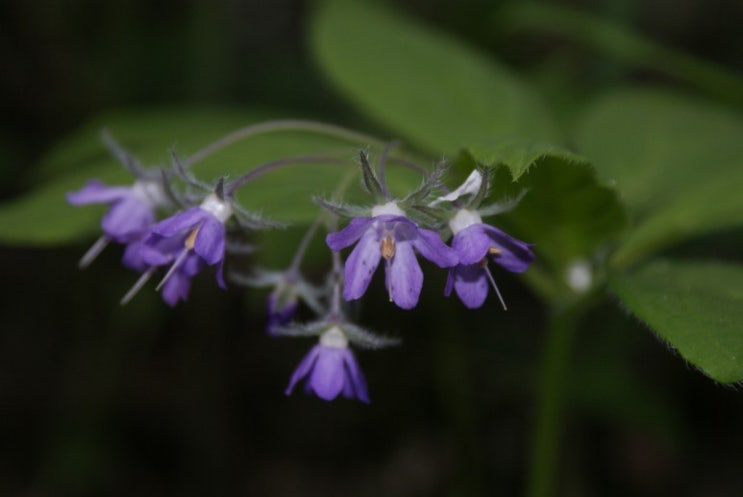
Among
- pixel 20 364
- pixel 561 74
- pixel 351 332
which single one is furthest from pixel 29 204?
pixel 561 74

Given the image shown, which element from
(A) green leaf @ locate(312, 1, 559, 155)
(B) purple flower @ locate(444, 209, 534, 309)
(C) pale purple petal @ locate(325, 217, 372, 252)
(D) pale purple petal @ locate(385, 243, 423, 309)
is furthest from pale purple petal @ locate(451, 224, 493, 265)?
(A) green leaf @ locate(312, 1, 559, 155)

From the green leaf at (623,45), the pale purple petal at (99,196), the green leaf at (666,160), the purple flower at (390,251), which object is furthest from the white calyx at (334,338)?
the green leaf at (623,45)

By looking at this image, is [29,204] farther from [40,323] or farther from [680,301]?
[40,323]

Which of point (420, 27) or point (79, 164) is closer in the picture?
point (420, 27)

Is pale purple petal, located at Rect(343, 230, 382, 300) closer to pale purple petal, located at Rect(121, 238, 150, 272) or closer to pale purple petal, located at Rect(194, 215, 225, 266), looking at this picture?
pale purple petal, located at Rect(194, 215, 225, 266)

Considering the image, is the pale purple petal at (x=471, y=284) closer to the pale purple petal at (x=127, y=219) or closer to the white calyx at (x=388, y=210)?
the white calyx at (x=388, y=210)

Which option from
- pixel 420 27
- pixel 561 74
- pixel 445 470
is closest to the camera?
pixel 420 27
